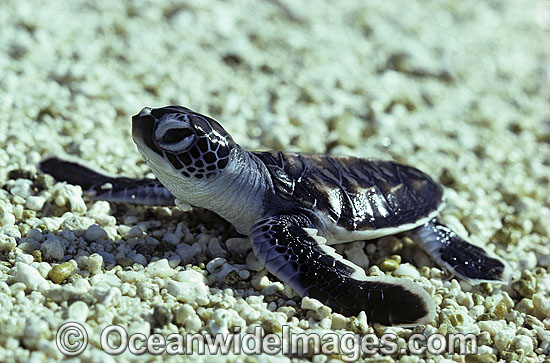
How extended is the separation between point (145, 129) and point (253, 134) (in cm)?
150

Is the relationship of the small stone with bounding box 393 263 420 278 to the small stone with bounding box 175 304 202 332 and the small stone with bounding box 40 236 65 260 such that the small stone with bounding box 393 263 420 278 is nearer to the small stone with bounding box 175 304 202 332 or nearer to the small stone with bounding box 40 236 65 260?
the small stone with bounding box 175 304 202 332

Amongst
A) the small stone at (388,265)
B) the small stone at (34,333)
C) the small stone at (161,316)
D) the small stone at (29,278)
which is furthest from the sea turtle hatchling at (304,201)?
the small stone at (34,333)

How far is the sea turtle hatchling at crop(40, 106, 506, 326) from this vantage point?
2.27 meters

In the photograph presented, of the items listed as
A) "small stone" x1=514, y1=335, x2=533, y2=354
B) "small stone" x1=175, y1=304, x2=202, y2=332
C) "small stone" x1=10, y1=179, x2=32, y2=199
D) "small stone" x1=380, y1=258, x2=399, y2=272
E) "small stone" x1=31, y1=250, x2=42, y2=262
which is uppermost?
"small stone" x1=10, y1=179, x2=32, y2=199

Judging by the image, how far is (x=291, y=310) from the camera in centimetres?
224

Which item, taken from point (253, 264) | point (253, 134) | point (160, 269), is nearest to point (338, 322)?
point (253, 264)

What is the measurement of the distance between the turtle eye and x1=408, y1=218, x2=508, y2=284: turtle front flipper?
3.98ft

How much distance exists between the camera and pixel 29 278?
2119 mm

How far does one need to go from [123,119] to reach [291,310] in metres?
1.98

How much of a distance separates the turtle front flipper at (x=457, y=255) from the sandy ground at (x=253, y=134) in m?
0.07

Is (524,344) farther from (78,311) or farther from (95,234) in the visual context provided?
(95,234)

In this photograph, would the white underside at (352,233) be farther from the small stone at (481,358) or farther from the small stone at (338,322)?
the small stone at (481,358)

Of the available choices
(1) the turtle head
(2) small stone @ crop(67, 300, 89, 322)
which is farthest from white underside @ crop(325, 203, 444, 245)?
(2) small stone @ crop(67, 300, 89, 322)

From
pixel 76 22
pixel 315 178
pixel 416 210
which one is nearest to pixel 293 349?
pixel 315 178
